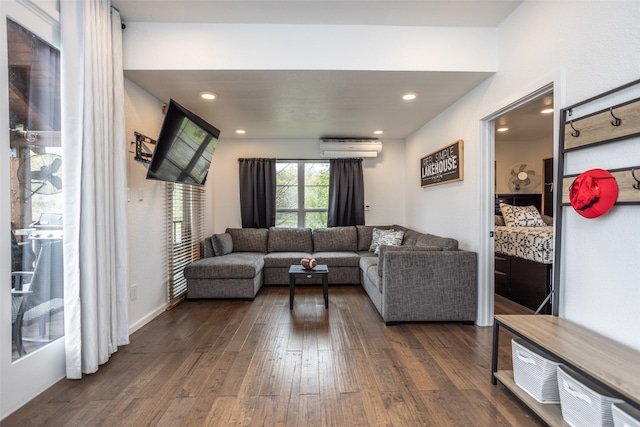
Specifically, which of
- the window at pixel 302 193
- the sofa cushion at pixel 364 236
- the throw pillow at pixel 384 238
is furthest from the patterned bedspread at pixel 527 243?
the window at pixel 302 193

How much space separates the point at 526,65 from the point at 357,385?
102 inches

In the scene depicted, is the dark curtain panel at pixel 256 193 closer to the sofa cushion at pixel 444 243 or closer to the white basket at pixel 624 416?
the sofa cushion at pixel 444 243

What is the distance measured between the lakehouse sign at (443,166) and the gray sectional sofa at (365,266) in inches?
28.4

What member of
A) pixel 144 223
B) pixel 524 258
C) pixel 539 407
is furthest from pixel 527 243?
pixel 144 223

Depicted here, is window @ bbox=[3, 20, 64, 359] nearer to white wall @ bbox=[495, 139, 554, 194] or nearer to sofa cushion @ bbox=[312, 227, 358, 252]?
sofa cushion @ bbox=[312, 227, 358, 252]

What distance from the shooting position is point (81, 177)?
197 cm

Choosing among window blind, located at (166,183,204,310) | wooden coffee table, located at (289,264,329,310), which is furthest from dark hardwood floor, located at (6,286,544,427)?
window blind, located at (166,183,204,310)

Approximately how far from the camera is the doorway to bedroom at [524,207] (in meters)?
3.25

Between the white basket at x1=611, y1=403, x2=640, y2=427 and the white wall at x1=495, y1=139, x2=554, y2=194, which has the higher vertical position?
the white wall at x1=495, y1=139, x2=554, y2=194

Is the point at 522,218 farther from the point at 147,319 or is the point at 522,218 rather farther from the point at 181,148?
the point at 147,319

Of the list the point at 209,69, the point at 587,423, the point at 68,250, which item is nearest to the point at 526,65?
the point at 587,423

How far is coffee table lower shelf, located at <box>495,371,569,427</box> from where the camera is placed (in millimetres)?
1450

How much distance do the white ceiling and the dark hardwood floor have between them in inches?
91.1

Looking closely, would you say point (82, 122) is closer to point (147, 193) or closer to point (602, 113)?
point (147, 193)
